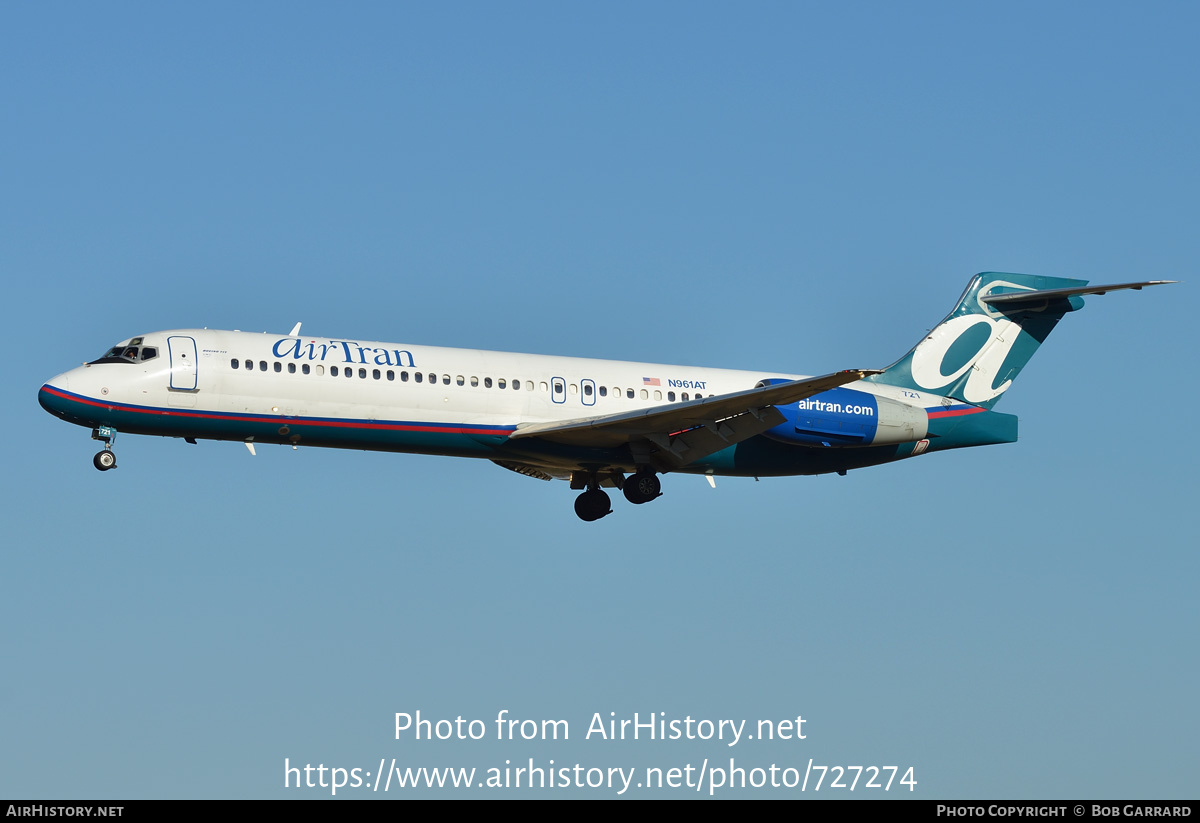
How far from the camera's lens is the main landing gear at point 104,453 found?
97.2ft

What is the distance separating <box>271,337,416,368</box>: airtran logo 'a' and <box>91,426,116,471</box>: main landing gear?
3.41m

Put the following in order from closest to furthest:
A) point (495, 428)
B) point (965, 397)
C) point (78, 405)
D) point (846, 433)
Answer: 1. point (78, 405)
2. point (495, 428)
3. point (846, 433)
4. point (965, 397)

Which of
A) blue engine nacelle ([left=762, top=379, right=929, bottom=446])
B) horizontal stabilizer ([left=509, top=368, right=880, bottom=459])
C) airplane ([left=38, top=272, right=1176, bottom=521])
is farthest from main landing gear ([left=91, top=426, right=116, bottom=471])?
blue engine nacelle ([left=762, top=379, right=929, bottom=446])

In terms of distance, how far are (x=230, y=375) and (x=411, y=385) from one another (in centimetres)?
346

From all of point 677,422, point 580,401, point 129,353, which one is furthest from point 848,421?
point 129,353

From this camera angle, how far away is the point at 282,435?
99.0ft

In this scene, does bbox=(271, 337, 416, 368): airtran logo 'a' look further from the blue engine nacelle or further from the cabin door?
the blue engine nacelle

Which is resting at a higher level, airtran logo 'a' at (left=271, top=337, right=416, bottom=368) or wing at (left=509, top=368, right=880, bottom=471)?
airtran logo 'a' at (left=271, top=337, right=416, bottom=368)

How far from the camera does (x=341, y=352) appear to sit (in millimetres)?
30516

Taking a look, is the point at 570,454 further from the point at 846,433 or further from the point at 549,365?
the point at 846,433

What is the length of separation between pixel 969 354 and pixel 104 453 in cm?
1928

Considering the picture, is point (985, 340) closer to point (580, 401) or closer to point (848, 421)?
point (848, 421)

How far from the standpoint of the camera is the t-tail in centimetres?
3619

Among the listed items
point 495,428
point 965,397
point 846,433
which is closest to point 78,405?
point 495,428
